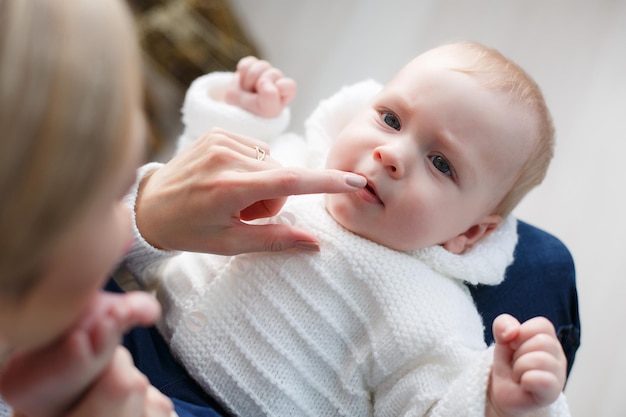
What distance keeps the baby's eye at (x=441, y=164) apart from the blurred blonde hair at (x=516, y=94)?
131 millimetres

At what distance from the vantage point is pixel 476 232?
3.48ft

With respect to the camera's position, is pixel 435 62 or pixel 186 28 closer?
pixel 435 62

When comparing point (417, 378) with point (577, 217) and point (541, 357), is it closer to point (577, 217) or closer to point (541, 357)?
point (541, 357)

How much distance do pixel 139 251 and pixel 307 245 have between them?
10.7 inches

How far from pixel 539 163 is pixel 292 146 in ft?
1.44

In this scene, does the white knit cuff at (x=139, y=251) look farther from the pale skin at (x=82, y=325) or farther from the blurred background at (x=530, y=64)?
the blurred background at (x=530, y=64)

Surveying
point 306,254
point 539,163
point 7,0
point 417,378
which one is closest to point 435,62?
point 539,163

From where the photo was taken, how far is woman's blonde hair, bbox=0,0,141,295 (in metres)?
0.39

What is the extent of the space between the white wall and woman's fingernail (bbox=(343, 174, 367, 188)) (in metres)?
0.80

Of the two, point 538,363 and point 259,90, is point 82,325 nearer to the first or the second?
point 538,363

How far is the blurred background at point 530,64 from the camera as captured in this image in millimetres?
1413

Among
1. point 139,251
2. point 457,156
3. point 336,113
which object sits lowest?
point 139,251

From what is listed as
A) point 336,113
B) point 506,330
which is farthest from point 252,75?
point 506,330

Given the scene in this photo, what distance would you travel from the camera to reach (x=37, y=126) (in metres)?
0.39
